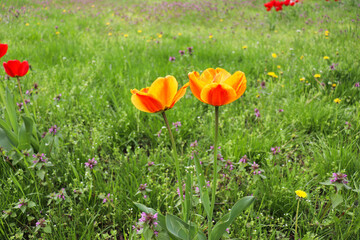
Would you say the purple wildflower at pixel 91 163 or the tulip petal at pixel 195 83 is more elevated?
the tulip petal at pixel 195 83

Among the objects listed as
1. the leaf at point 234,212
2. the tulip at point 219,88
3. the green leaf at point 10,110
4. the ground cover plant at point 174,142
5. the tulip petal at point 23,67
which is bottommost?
the ground cover plant at point 174,142

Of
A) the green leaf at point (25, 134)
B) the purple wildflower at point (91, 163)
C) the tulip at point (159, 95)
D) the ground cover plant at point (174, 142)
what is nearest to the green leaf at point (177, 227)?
the ground cover plant at point (174, 142)

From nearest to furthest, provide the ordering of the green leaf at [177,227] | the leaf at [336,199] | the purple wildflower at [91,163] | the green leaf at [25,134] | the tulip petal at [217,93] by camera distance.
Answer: the tulip petal at [217,93] → the green leaf at [177,227] → the leaf at [336,199] → the purple wildflower at [91,163] → the green leaf at [25,134]

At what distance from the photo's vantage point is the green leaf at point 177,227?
1098 millimetres

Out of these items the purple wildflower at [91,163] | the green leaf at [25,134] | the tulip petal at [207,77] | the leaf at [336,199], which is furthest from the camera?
the green leaf at [25,134]

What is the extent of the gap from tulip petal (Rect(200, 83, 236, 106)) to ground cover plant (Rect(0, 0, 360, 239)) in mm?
33

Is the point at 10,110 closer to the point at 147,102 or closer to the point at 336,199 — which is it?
the point at 147,102

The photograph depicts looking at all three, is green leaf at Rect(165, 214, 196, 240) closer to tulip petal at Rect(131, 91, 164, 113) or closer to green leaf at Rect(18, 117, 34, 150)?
tulip petal at Rect(131, 91, 164, 113)

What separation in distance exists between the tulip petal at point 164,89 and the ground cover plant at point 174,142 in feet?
0.08

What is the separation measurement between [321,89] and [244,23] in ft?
14.8

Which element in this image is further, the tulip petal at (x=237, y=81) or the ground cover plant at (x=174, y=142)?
the ground cover plant at (x=174, y=142)

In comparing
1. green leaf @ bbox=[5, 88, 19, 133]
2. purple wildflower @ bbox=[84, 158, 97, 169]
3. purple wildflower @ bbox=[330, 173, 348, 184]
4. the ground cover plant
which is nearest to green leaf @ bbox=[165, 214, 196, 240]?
the ground cover plant

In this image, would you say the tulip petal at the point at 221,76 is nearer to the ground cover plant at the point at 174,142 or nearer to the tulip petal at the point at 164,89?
the ground cover plant at the point at 174,142

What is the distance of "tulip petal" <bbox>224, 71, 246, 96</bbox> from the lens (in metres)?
0.92
